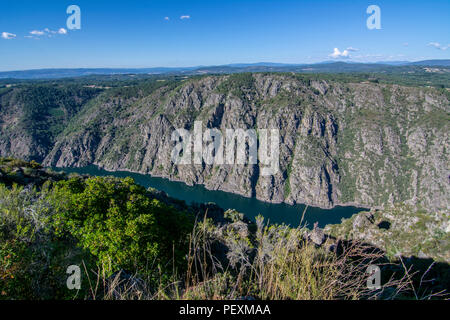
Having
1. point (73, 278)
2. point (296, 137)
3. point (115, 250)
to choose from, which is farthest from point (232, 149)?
point (73, 278)

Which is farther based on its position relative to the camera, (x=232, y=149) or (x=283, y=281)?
(x=232, y=149)

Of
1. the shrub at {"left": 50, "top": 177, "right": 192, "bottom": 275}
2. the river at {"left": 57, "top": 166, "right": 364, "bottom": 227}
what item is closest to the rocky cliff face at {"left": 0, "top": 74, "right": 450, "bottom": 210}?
the river at {"left": 57, "top": 166, "right": 364, "bottom": 227}

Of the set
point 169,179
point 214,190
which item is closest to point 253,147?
point 214,190

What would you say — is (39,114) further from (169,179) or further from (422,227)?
(422,227)

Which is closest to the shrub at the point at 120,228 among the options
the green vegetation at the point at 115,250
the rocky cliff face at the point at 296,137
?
the green vegetation at the point at 115,250

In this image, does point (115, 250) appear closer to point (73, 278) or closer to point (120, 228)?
point (120, 228)

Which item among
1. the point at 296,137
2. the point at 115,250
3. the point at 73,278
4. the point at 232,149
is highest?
the point at 73,278
